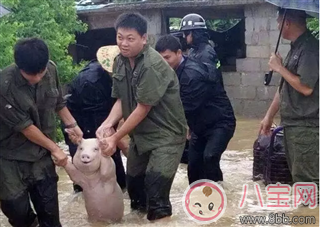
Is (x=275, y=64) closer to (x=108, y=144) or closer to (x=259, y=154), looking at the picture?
(x=108, y=144)

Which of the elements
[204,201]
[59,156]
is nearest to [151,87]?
[59,156]

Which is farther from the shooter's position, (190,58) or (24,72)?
(190,58)

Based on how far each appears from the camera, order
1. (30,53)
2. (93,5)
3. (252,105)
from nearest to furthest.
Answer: (30,53) → (252,105) → (93,5)

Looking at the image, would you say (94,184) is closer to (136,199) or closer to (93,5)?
(136,199)

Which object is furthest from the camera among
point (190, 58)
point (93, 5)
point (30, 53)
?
point (93, 5)

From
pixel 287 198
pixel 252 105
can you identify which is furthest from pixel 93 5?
pixel 287 198

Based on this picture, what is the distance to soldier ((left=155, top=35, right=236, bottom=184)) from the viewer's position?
21.2 feet

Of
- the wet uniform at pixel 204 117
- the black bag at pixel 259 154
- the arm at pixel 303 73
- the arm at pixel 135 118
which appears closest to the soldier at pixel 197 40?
the wet uniform at pixel 204 117

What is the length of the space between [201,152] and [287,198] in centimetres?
109

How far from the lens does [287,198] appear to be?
632 centimetres

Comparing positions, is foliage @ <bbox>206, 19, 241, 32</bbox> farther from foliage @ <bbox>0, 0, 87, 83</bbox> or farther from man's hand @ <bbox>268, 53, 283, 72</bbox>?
man's hand @ <bbox>268, 53, 283, 72</bbox>

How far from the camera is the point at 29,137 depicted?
498cm

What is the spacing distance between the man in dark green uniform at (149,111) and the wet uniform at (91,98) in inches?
41.9

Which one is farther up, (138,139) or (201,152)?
(138,139)
